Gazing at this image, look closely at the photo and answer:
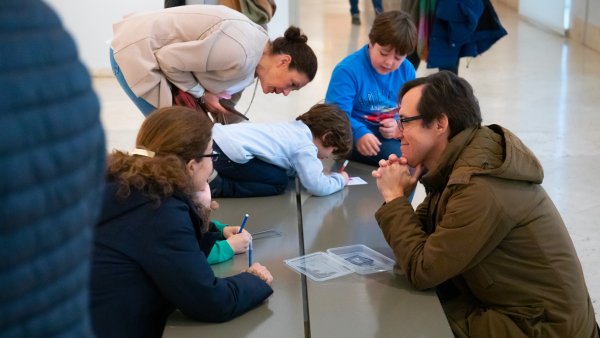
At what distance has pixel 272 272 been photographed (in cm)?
235

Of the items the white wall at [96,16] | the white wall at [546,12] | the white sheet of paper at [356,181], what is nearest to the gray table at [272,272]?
the white sheet of paper at [356,181]

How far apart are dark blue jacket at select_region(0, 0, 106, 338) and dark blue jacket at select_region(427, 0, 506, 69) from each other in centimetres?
478

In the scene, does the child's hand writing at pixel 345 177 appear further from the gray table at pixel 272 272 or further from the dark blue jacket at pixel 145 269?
the dark blue jacket at pixel 145 269

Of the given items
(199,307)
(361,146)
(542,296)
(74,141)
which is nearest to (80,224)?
(74,141)

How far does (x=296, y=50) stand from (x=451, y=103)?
4.06 ft

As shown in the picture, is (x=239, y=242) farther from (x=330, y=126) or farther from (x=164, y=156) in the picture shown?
(x=330, y=126)

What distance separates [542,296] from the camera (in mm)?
2135

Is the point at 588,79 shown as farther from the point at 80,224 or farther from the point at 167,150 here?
the point at 80,224

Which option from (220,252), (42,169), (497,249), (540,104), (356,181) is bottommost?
(540,104)

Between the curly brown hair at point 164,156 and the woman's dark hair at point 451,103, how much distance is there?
69cm

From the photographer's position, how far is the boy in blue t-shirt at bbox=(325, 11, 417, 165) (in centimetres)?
373

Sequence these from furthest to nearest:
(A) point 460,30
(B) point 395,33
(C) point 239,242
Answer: (A) point 460,30
(B) point 395,33
(C) point 239,242

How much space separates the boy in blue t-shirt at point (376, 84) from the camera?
12.2 feet

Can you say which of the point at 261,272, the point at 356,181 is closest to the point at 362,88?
the point at 356,181
